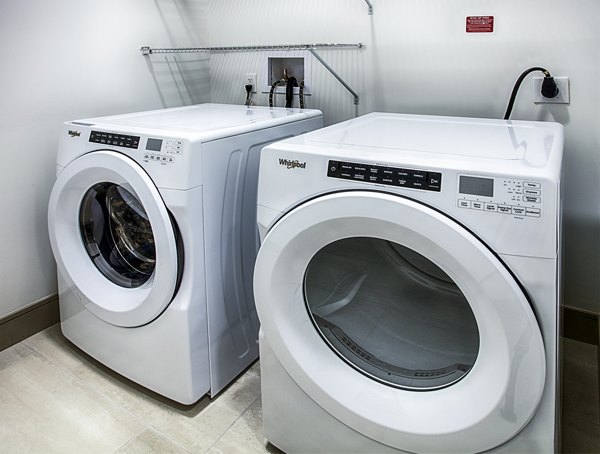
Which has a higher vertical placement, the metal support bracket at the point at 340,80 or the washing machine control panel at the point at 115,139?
the metal support bracket at the point at 340,80

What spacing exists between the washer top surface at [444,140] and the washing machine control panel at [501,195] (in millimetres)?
66

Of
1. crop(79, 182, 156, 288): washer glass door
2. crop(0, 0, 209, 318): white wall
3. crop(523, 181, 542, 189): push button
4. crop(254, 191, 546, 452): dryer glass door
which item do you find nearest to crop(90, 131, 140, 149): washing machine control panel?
crop(79, 182, 156, 288): washer glass door

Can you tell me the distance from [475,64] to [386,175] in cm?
95

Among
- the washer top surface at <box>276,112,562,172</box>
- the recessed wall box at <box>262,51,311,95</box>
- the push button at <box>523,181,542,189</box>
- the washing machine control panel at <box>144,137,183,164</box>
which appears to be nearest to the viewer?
the push button at <box>523,181,542,189</box>

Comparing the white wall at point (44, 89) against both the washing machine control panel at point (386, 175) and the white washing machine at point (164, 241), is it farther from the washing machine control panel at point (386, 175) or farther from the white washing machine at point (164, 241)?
the washing machine control panel at point (386, 175)

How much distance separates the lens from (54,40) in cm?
183

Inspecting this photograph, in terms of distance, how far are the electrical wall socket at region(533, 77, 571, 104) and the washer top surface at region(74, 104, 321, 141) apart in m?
0.77

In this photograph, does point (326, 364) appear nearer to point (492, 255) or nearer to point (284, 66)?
point (492, 255)

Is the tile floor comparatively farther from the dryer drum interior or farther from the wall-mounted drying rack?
the wall-mounted drying rack

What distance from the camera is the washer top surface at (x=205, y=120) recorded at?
1453 millimetres

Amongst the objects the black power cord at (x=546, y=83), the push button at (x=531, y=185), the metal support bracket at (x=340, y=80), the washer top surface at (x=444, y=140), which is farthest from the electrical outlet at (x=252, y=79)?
the push button at (x=531, y=185)

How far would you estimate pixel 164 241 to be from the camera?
4.48 ft

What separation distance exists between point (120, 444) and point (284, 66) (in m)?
1.63

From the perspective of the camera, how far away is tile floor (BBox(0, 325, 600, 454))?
4.63 feet
